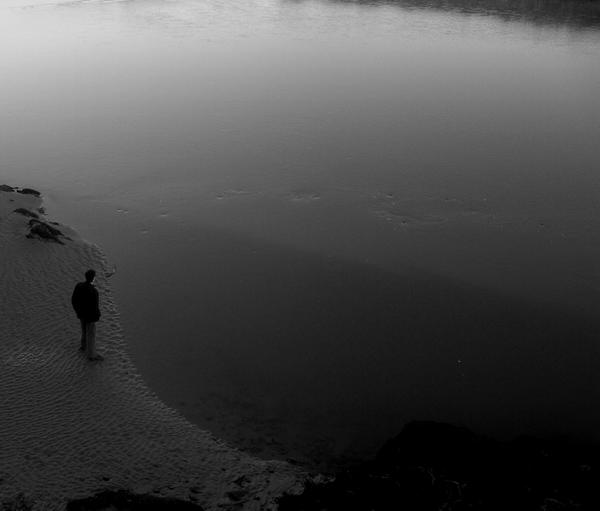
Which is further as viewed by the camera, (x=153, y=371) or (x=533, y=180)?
(x=533, y=180)

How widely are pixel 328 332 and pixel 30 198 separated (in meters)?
7.90

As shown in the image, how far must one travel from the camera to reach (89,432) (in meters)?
7.44

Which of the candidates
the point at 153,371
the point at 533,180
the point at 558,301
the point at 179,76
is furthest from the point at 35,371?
the point at 179,76

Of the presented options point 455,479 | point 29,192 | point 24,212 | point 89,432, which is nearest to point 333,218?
point 24,212

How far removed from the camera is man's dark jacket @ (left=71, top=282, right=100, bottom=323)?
8.12 meters

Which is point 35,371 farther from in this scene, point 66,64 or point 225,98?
point 66,64

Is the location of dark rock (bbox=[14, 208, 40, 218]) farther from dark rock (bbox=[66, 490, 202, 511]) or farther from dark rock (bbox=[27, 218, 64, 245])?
dark rock (bbox=[66, 490, 202, 511])

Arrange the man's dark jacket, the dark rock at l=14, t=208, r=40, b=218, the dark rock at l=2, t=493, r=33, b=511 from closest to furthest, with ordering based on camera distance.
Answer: the dark rock at l=2, t=493, r=33, b=511, the man's dark jacket, the dark rock at l=14, t=208, r=40, b=218

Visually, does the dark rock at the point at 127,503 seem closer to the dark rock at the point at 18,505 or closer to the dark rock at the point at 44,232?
the dark rock at the point at 18,505

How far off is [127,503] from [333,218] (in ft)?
26.8

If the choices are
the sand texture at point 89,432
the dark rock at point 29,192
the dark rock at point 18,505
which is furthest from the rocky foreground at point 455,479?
the dark rock at point 29,192

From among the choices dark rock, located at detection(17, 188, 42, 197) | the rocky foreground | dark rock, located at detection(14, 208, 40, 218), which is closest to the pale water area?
dark rock, located at detection(17, 188, 42, 197)

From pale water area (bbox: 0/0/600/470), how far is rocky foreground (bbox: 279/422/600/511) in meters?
0.99

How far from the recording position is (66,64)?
77.7 feet
